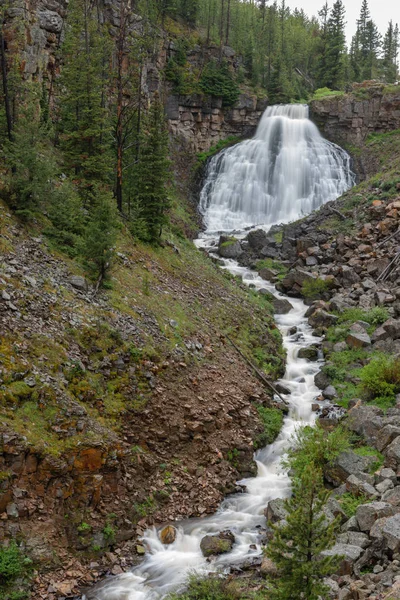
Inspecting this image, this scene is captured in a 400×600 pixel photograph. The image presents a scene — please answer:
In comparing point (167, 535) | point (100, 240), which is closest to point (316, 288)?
point (100, 240)

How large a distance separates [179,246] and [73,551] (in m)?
16.1

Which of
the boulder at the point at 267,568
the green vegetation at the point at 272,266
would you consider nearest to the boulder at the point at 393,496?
the boulder at the point at 267,568

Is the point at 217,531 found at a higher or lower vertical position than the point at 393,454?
lower

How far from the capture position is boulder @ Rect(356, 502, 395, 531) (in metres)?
9.48

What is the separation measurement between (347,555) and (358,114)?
42299 millimetres

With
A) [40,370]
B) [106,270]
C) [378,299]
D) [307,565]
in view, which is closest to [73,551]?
[40,370]

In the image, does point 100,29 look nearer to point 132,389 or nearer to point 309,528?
point 132,389

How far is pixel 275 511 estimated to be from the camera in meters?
11.0

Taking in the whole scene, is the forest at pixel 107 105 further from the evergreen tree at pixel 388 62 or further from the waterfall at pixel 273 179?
the waterfall at pixel 273 179

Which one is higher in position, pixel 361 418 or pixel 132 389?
pixel 132 389

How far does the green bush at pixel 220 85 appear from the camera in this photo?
43656 millimetres

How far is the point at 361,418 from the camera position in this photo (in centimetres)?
1375

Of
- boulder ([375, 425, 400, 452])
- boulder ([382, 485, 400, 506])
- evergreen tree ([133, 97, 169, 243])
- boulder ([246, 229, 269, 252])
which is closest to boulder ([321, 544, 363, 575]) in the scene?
boulder ([382, 485, 400, 506])

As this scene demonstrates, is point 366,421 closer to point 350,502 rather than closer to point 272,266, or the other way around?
point 350,502
